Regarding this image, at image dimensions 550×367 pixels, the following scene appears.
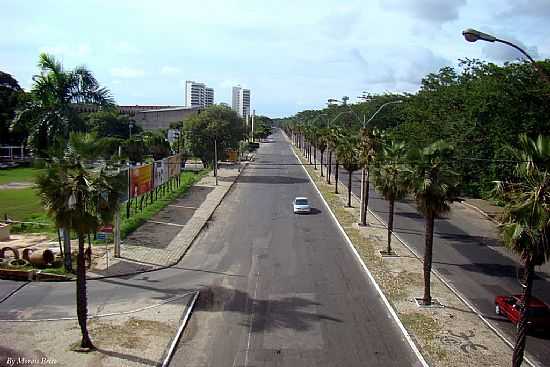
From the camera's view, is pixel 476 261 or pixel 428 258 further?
pixel 476 261

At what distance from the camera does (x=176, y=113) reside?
140 m

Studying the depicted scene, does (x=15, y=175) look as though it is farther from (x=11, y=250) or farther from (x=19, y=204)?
(x=11, y=250)

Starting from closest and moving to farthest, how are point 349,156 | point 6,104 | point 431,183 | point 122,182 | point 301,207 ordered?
point 122,182 → point 431,183 → point 301,207 → point 349,156 → point 6,104

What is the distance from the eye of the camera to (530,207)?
43.5 ft

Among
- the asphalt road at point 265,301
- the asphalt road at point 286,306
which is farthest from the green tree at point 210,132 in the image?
the asphalt road at point 265,301

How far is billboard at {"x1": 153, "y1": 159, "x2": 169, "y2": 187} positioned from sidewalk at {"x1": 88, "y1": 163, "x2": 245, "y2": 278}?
88.8 inches

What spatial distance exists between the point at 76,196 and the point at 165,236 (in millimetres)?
18543

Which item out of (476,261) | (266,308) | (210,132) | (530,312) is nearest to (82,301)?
(266,308)

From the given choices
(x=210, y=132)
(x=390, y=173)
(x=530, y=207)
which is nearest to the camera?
(x=530, y=207)

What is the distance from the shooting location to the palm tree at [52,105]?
3209 centimetres

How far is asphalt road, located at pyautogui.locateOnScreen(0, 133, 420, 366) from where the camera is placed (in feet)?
58.5

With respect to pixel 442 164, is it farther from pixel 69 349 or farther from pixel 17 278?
pixel 17 278

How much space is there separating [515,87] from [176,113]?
341 ft

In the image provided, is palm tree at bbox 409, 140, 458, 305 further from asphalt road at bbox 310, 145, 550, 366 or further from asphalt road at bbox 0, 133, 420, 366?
asphalt road at bbox 0, 133, 420, 366
